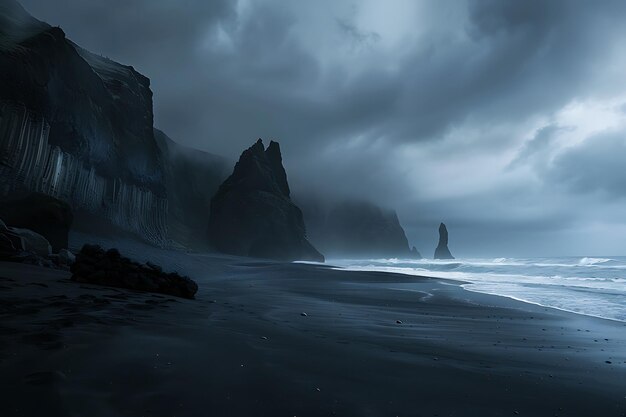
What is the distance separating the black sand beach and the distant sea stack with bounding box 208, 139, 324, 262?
72907 mm

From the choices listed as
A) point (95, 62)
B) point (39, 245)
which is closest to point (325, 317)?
point (39, 245)

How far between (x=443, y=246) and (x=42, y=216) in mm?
148372

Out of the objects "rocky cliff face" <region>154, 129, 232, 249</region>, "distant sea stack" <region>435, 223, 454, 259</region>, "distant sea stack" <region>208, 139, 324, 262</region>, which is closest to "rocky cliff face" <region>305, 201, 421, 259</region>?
"distant sea stack" <region>435, 223, 454, 259</region>

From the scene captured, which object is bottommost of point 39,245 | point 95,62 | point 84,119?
point 39,245

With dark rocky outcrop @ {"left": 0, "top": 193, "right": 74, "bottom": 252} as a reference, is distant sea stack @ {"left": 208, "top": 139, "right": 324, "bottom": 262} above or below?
above

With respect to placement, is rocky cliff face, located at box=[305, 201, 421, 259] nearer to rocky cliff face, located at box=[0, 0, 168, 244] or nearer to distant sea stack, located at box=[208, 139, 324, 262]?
distant sea stack, located at box=[208, 139, 324, 262]

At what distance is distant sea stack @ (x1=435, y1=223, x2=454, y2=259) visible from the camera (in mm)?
147750

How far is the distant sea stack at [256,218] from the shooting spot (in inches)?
3162

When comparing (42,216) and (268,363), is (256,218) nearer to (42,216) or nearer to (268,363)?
(42,216)

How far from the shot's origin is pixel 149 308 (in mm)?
6805

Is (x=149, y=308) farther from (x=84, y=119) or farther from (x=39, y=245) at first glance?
(x=84, y=119)

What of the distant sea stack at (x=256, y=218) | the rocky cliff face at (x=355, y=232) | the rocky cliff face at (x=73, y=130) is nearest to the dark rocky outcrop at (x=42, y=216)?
the rocky cliff face at (x=73, y=130)

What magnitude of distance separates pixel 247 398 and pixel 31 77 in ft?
97.5

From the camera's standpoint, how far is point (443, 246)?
149 meters
